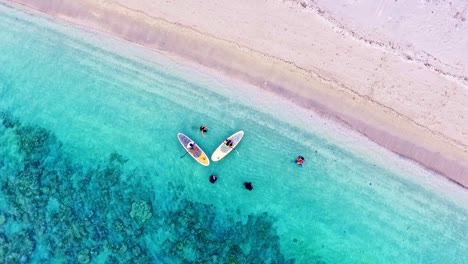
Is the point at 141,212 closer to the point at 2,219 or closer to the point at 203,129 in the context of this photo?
the point at 203,129

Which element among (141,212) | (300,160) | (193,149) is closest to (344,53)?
(300,160)

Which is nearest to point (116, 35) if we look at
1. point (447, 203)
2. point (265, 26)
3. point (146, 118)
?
point (146, 118)

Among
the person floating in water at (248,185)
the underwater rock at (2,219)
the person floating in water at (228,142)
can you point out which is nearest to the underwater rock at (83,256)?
the underwater rock at (2,219)

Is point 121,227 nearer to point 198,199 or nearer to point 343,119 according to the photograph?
point 198,199

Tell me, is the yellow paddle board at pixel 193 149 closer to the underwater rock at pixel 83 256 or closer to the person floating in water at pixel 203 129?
the person floating in water at pixel 203 129

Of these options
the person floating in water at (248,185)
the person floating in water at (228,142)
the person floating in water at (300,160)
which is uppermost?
the person floating in water at (300,160)

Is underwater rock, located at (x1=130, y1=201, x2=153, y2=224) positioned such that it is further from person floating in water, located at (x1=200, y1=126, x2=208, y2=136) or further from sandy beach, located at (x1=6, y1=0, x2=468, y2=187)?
sandy beach, located at (x1=6, y1=0, x2=468, y2=187)
